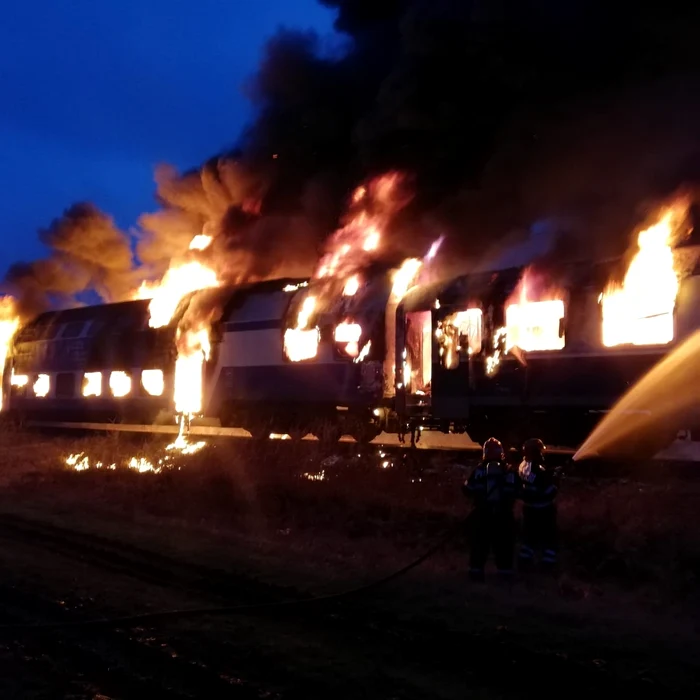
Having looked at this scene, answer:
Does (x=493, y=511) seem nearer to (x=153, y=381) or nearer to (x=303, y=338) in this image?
(x=303, y=338)

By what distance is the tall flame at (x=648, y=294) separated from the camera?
12.5m

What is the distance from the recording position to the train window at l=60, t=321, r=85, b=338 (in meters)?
25.7

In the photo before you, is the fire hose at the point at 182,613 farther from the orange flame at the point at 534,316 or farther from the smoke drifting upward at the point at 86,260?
the smoke drifting upward at the point at 86,260

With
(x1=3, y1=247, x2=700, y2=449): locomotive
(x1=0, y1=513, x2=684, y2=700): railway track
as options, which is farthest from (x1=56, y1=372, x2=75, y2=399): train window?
(x1=0, y1=513, x2=684, y2=700): railway track

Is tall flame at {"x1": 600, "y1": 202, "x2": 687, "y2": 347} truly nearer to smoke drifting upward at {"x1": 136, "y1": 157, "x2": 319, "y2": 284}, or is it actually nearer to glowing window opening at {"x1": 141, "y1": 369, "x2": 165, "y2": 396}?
glowing window opening at {"x1": 141, "y1": 369, "x2": 165, "y2": 396}

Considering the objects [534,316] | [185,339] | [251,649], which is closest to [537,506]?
[251,649]

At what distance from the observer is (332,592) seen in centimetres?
757

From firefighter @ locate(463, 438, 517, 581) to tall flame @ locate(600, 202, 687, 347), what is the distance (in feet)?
18.6

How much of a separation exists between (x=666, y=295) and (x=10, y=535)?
902cm

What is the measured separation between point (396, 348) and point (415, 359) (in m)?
0.43

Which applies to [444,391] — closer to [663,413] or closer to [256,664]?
[663,413]

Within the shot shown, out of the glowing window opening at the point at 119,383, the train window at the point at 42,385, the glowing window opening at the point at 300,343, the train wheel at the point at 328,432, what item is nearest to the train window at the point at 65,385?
the train window at the point at 42,385

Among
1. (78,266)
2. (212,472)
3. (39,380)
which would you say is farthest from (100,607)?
(78,266)

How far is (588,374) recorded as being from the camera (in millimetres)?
13359
